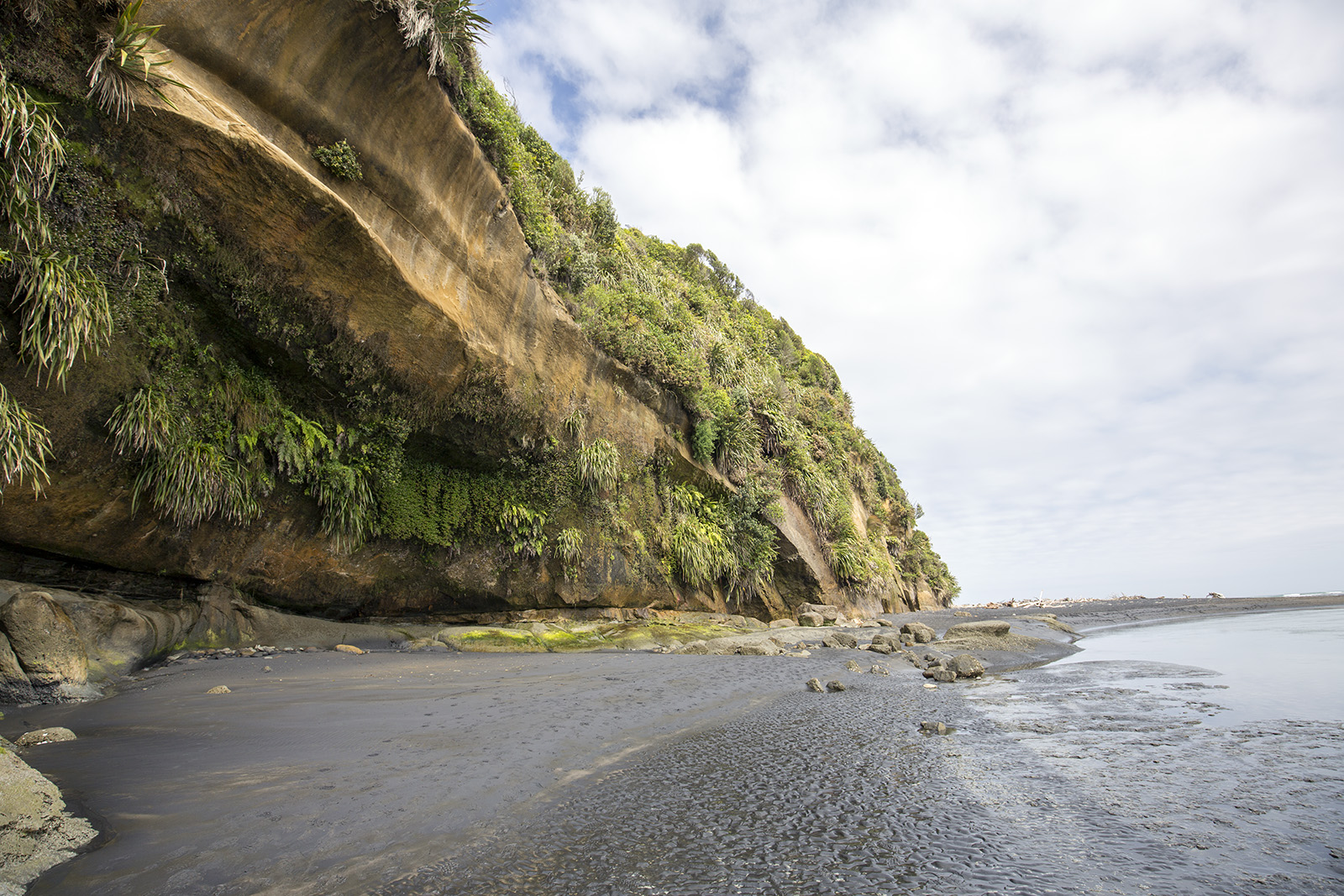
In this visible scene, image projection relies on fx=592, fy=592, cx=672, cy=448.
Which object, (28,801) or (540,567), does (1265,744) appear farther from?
(540,567)

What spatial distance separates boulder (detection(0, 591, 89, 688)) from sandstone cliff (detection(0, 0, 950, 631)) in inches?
74.7

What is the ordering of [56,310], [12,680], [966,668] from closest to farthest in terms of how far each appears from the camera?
[12,680]
[56,310]
[966,668]

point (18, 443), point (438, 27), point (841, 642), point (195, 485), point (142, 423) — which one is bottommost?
point (841, 642)

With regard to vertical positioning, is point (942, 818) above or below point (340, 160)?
below

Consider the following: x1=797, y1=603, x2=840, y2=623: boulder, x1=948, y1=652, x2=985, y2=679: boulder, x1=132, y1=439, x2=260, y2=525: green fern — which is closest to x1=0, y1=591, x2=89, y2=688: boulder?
x1=132, y1=439, x2=260, y2=525: green fern

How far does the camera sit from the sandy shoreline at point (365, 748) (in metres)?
2.45

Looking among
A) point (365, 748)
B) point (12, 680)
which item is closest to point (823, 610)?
point (365, 748)

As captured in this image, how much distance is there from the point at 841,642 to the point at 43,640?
1095 centimetres

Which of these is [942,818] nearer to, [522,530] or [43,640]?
[43,640]

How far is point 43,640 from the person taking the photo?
5.56m

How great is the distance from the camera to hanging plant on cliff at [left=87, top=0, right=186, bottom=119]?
640 cm

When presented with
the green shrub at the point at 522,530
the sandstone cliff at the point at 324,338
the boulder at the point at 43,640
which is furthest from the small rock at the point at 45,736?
the green shrub at the point at 522,530

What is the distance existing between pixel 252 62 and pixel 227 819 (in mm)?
9148

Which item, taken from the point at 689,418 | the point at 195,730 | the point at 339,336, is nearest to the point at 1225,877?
the point at 195,730
